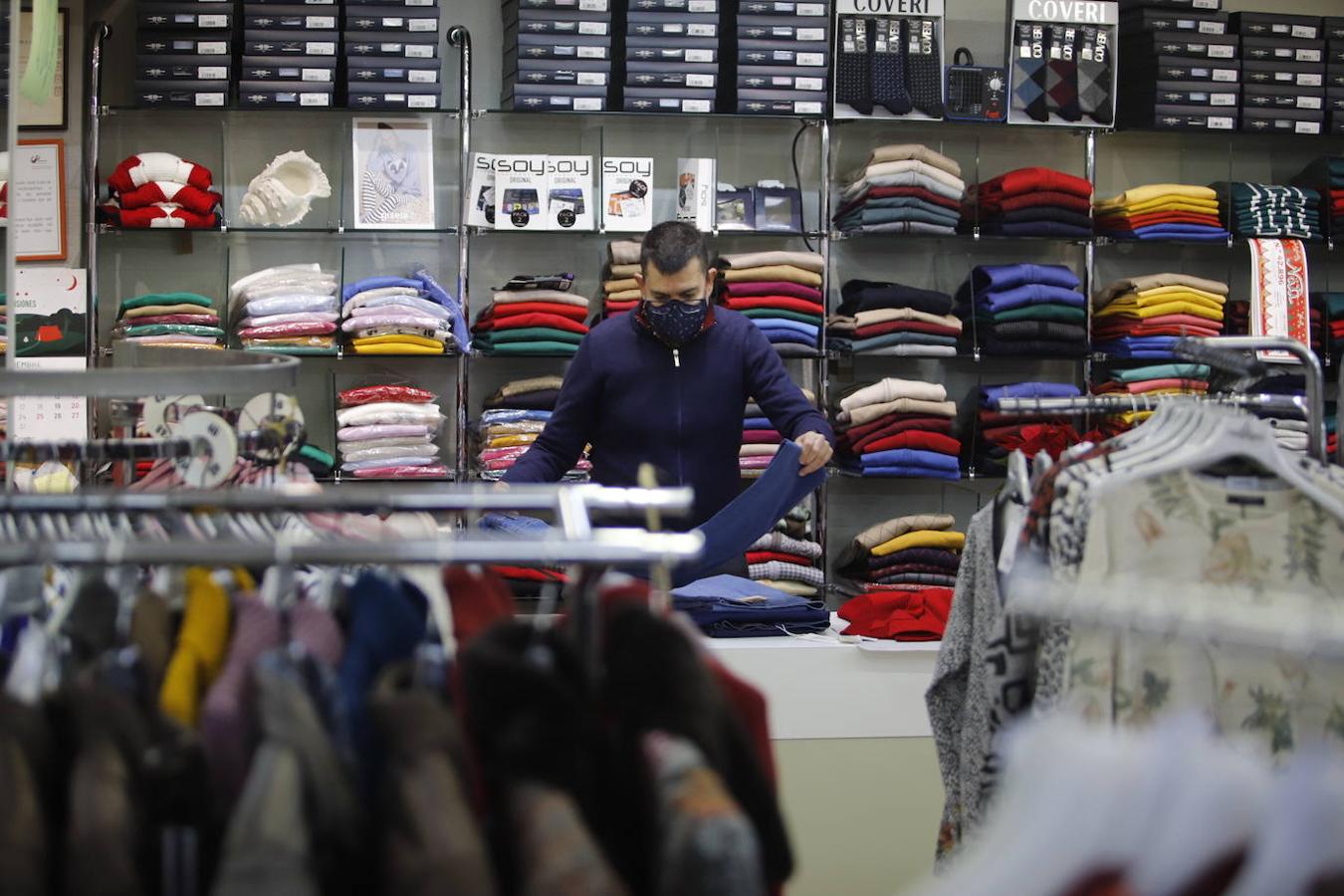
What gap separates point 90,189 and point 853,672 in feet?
9.69

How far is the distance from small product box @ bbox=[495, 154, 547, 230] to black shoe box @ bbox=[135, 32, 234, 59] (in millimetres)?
922

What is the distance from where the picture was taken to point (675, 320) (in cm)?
361

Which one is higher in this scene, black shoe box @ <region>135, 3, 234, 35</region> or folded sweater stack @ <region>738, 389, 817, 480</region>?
black shoe box @ <region>135, 3, 234, 35</region>

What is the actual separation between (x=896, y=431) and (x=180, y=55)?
98.6 inches

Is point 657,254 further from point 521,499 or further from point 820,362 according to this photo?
point 521,499

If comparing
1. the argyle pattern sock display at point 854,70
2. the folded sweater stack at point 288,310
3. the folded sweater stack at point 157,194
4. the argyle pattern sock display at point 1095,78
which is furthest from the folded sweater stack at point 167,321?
the argyle pattern sock display at point 1095,78

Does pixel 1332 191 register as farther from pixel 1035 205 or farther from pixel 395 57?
pixel 395 57

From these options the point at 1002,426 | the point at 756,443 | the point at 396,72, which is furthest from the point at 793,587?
the point at 396,72

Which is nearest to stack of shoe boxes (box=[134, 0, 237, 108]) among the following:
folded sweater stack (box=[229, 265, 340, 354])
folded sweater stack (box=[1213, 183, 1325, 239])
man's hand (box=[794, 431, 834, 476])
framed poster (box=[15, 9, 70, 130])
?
framed poster (box=[15, 9, 70, 130])

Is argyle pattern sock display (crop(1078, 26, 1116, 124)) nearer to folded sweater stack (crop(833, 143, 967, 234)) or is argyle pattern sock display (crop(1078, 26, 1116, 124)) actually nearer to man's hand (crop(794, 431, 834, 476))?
folded sweater stack (crop(833, 143, 967, 234))

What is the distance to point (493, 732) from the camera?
1164 mm

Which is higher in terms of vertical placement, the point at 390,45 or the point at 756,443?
the point at 390,45

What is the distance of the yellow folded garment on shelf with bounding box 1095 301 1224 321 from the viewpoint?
4.91 m

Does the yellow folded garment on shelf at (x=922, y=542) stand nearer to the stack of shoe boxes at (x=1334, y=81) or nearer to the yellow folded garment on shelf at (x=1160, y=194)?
the yellow folded garment on shelf at (x=1160, y=194)
